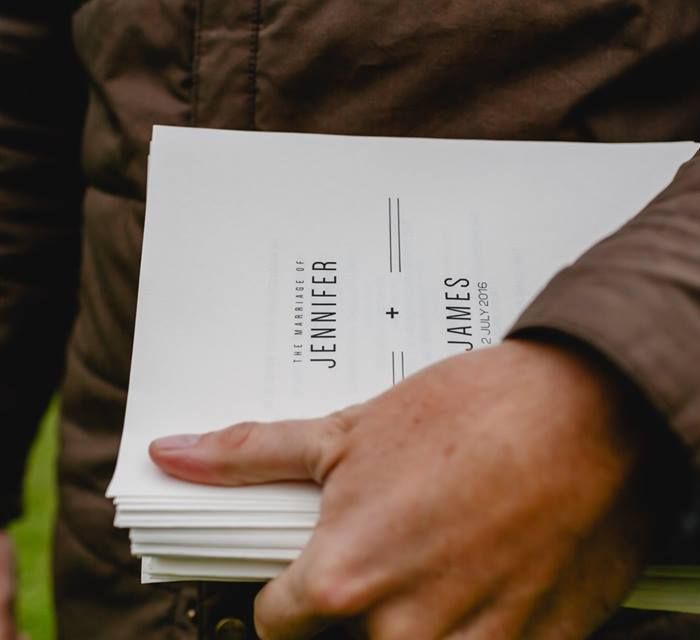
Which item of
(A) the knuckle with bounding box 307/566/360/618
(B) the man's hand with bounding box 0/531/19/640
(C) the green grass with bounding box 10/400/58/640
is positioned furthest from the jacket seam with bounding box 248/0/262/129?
(C) the green grass with bounding box 10/400/58/640

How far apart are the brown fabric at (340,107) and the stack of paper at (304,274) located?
0.16 ft

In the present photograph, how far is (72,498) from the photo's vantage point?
0.88 m

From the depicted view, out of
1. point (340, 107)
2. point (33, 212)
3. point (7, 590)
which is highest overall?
point (340, 107)

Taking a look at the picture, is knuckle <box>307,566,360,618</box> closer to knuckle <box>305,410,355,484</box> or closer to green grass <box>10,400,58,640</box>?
knuckle <box>305,410,355,484</box>

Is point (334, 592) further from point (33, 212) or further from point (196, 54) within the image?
point (33, 212)

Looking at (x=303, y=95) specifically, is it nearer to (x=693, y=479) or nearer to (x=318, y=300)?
(x=318, y=300)

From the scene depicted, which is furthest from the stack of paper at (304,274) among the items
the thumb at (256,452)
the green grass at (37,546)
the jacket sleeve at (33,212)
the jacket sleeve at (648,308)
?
the green grass at (37,546)

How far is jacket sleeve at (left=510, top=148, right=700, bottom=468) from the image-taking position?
434 millimetres

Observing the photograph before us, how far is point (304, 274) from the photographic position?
0.61 m

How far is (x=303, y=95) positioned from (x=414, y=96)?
103 millimetres

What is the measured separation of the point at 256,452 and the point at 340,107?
0.35 metres

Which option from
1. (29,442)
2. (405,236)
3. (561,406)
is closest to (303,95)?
(405,236)

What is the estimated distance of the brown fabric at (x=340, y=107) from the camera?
481 mm

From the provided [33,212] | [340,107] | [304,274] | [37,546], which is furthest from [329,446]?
[37,546]
